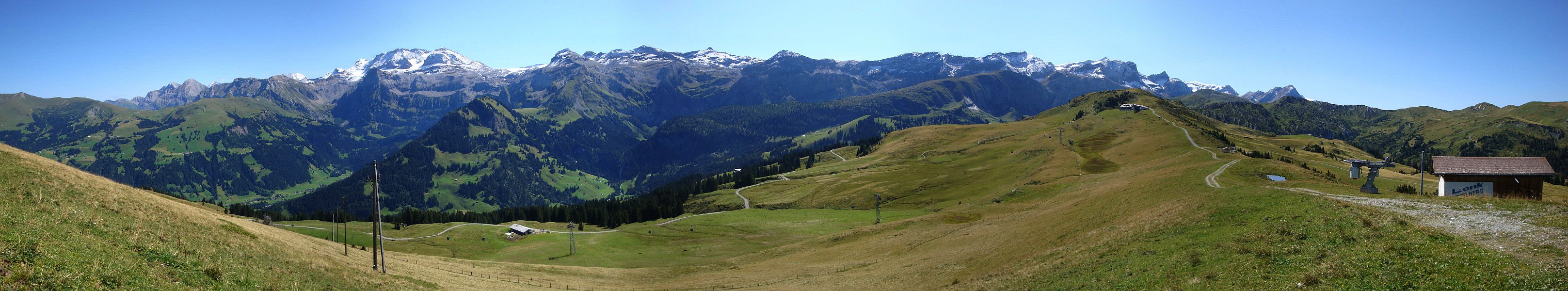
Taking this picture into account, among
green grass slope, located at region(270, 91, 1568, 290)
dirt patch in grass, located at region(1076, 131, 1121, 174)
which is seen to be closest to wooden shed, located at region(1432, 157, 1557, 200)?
green grass slope, located at region(270, 91, 1568, 290)

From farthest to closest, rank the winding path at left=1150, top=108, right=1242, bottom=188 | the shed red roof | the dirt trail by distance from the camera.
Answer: the winding path at left=1150, top=108, right=1242, bottom=188 → the shed red roof → the dirt trail

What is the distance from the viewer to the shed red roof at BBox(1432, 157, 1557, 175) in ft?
177

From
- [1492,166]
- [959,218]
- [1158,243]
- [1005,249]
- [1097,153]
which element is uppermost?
[1492,166]

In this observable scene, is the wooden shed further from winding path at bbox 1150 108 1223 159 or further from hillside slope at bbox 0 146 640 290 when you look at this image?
hillside slope at bbox 0 146 640 290

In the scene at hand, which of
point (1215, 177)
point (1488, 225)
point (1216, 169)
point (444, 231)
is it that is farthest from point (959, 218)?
point (444, 231)

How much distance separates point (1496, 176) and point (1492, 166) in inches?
37.8

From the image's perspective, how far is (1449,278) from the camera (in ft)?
78.7

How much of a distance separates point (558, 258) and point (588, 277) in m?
34.3

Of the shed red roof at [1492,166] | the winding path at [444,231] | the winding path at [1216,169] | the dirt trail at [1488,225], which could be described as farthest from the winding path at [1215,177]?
the winding path at [444,231]

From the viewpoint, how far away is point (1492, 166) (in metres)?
55.2

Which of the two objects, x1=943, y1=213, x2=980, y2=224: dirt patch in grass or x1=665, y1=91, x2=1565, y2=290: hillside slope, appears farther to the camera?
x1=943, y1=213, x2=980, y2=224: dirt patch in grass

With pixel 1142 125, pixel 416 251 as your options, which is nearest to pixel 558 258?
pixel 416 251

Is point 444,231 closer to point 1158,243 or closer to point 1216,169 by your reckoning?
point 1158,243

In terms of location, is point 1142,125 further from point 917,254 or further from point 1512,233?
point 1512,233
